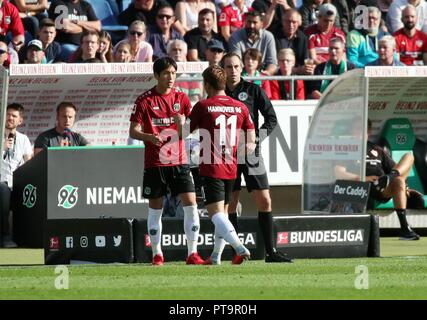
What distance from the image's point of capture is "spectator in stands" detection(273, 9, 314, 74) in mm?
21562

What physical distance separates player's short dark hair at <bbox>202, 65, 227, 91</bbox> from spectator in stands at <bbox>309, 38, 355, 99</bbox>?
7.31 meters

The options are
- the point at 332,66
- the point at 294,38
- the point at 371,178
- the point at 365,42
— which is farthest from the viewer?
the point at 365,42

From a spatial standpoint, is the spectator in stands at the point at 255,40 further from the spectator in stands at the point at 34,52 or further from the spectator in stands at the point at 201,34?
the spectator in stands at the point at 34,52

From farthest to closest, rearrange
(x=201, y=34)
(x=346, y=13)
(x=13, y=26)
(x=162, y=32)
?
(x=346, y=13), (x=201, y=34), (x=162, y=32), (x=13, y=26)

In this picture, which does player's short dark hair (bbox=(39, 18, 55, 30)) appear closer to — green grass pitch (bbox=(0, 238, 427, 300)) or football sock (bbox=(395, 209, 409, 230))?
football sock (bbox=(395, 209, 409, 230))

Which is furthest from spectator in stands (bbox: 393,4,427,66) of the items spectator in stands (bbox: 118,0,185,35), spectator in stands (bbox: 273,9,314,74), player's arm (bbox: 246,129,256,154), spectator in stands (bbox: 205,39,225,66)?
player's arm (bbox: 246,129,256,154)

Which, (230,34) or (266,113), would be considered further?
(230,34)

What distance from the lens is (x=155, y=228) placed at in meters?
13.0

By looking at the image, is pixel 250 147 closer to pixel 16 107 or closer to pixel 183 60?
pixel 16 107

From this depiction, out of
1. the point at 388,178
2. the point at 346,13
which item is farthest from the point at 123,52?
the point at 346,13

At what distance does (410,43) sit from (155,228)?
34.5 ft
